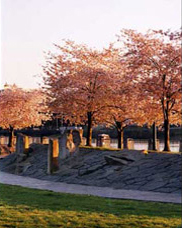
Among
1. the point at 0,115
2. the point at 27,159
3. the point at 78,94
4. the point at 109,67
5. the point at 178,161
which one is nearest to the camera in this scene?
the point at 178,161

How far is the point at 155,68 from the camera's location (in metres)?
20.9

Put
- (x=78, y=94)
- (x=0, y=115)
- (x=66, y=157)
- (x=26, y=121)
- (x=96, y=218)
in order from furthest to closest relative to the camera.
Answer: (x=26, y=121) → (x=0, y=115) → (x=78, y=94) → (x=66, y=157) → (x=96, y=218)

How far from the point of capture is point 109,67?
29.1 metres

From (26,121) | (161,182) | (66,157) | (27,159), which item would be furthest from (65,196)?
(26,121)

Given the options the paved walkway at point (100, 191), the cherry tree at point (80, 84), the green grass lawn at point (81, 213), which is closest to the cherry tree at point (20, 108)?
the cherry tree at point (80, 84)

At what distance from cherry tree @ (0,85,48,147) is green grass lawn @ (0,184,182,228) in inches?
1054

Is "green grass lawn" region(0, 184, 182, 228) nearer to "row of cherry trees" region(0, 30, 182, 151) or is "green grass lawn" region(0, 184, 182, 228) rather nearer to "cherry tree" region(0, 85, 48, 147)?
"row of cherry trees" region(0, 30, 182, 151)

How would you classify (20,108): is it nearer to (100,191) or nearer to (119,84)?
(119,84)

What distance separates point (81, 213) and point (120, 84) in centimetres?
1625

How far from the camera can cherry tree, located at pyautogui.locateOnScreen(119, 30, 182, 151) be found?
18886 mm

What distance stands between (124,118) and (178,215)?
1874 centimetres

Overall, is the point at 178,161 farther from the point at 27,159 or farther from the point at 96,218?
the point at 27,159

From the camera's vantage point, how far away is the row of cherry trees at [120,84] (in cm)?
1989

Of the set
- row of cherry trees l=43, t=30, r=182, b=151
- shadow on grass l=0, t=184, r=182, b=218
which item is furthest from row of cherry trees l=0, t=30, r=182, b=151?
shadow on grass l=0, t=184, r=182, b=218
